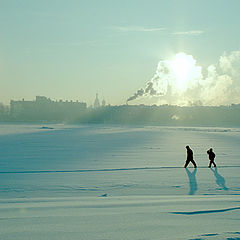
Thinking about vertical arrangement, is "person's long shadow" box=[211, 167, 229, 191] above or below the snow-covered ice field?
below

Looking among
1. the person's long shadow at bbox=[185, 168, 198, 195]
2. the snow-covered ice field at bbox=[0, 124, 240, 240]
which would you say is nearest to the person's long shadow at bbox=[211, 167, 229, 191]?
the snow-covered ice field at bbox=[0, 124, 240, 240]

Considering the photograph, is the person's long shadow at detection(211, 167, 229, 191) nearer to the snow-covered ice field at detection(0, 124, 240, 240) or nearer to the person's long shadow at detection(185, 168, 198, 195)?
the snow-covered ice field at detection(0, 124, 240, 240)

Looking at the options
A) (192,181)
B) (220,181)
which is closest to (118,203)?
(192,181)

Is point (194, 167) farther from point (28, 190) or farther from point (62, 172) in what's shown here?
point (28, 190)

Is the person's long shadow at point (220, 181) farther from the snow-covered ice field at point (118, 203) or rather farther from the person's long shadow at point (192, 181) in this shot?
the person's long shadow at point (192, 181)

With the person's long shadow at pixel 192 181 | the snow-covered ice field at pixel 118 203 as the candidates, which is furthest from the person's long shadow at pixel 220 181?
the person's long shadow at pixel 192 181

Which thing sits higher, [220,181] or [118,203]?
[118,203]

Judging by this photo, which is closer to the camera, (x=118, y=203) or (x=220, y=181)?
(x=118, y=203)

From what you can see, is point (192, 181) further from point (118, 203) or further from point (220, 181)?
point (118, 203)

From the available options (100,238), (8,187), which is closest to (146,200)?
(100,238)

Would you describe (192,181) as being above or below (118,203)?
below

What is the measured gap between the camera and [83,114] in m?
156

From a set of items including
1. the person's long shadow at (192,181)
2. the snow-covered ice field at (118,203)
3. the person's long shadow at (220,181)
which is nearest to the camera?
the snow-covered ice field at (118,203)

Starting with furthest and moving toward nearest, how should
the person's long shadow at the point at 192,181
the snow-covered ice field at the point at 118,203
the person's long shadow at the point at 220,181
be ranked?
1. the person's long shadow at the point at 220,181
2. the person's long shadow at the point at 192,181
3. the snow-covered ice field at the point at 118,203
